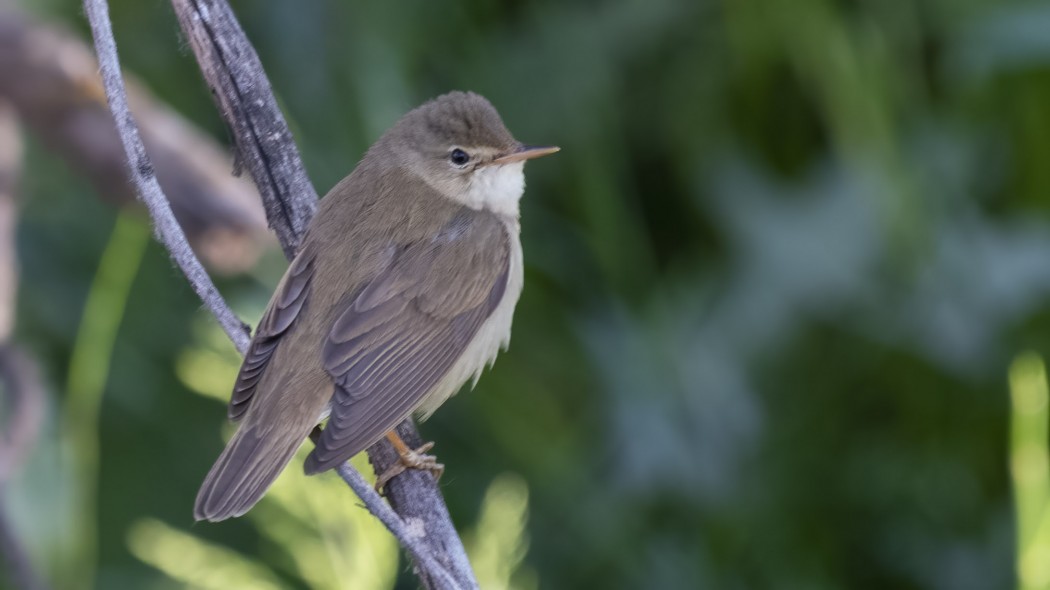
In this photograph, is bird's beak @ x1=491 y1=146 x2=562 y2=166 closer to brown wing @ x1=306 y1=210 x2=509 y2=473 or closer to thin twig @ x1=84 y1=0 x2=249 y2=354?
brown wing @ x1=306 y1=210 x2=509 y2=473

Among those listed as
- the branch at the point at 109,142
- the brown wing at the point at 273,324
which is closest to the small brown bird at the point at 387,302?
the brown wing at the point at 273,324

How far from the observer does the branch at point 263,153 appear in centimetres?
231

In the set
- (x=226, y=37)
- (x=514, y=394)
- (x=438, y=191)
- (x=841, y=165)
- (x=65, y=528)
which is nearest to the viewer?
(x=226, y=37)

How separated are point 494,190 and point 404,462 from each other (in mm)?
1090

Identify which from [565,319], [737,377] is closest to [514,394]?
[565,319]

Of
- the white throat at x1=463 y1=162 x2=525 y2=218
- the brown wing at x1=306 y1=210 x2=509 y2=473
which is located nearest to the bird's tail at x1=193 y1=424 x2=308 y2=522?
the brown wing at x1=306 y1=210 x2=509 y2=473

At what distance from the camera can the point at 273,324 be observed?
311 cm

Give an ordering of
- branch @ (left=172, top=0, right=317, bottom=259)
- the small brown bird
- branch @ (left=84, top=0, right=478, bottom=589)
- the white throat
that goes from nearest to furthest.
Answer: branch @ (left=84, top=0, right=478, bottom=589), branch @ (left=172, top=0, right=317, bottom=259), the small brown bird, the white throat

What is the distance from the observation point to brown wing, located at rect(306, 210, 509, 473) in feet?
9.76

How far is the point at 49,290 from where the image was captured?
4738mm

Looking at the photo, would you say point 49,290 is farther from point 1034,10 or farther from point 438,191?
point 1034,10

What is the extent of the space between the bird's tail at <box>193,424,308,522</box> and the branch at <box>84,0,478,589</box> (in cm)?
24

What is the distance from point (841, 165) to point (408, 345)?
7.00ft

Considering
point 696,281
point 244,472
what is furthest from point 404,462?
point 696,281
